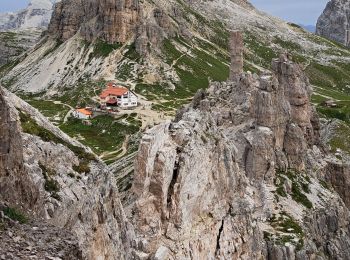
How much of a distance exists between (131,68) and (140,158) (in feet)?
436

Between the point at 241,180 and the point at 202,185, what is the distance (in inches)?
399

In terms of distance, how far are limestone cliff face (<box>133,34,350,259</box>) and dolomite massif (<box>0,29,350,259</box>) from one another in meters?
0.12

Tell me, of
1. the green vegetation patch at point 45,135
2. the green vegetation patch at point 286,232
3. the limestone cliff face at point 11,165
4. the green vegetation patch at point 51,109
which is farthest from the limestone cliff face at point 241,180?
the green vegetation patch at point 51,109

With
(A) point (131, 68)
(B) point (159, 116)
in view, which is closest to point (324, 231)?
(B) point (159, 116)

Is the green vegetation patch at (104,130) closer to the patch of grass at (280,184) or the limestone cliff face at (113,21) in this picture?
the patch of grass at (280,184)

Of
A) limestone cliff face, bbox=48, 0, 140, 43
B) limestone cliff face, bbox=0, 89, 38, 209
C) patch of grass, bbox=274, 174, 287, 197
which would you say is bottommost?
patch of grass, bbox=274, 174, 287, 197

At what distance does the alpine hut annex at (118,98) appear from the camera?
13962 centimetres

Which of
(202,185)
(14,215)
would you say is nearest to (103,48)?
(202,185)

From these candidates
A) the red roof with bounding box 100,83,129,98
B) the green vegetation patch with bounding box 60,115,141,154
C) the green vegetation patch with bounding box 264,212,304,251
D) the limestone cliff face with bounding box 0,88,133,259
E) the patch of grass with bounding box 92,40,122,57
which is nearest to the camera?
the limestone cliff face with bounding box 0,88,133,259

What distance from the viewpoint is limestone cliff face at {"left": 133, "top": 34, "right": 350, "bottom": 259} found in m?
38.4

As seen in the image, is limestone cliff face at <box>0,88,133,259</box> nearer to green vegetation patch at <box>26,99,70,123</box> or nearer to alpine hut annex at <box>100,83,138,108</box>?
green vegetation patch at <box>26,99,70,123</box>

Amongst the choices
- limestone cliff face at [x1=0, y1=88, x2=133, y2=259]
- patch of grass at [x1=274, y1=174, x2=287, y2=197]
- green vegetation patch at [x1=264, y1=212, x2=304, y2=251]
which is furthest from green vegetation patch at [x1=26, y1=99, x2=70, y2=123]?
limestone cliff face at [x1=0, y1=88, x2=133, y2=259]

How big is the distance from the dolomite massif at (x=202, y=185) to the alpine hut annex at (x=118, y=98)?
186ft

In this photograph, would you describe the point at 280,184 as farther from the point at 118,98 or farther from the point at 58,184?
the point at 118,98
